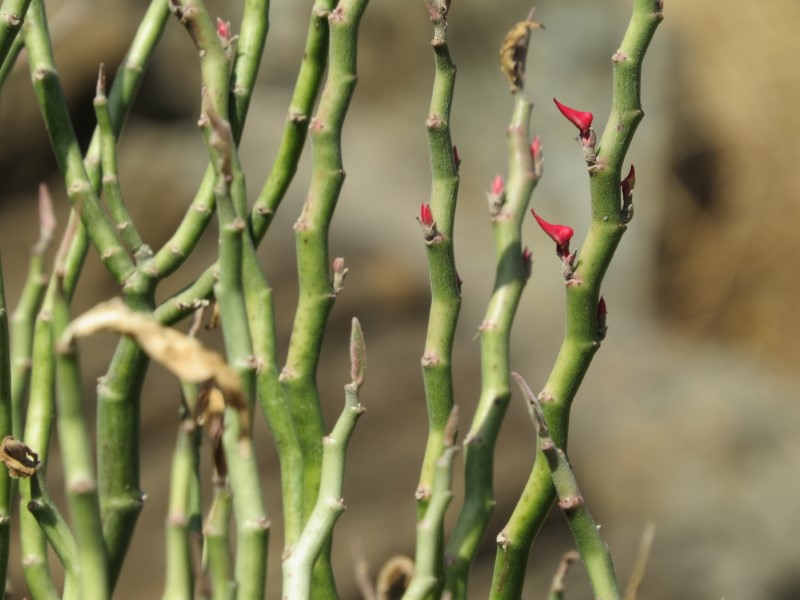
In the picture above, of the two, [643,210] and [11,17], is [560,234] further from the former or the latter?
[643,210]

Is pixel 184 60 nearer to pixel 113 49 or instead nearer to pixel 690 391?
pixel 113 49

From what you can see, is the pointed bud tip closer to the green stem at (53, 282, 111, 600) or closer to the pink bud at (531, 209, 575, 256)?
the pink bud at (531, 209, 575, 256)

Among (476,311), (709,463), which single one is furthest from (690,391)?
(476,311)

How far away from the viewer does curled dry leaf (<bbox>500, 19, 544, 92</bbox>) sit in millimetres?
596


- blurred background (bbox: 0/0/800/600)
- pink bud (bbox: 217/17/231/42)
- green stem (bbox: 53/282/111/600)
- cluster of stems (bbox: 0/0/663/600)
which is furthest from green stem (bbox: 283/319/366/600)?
blurred background (bbox: 0/0/800/600)

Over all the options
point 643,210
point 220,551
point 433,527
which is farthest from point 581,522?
point 643,210

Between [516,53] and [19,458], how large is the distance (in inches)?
13.6

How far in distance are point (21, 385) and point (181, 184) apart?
1.86m

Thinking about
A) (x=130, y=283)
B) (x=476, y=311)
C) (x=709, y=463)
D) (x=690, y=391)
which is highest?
(x=130, y=283)

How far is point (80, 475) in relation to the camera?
1.32 ft

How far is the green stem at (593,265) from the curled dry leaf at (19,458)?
243mm

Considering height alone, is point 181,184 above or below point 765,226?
above

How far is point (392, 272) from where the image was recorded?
8.06ft

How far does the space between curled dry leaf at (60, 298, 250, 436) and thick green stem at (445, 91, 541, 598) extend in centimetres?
22
